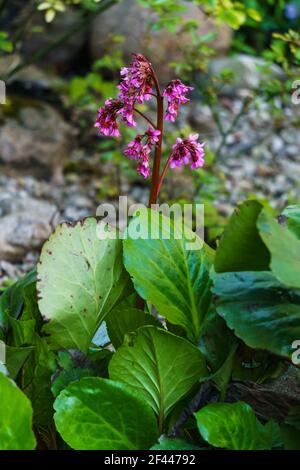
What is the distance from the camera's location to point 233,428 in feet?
4.16

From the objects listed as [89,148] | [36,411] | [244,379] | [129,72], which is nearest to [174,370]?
[244,379]

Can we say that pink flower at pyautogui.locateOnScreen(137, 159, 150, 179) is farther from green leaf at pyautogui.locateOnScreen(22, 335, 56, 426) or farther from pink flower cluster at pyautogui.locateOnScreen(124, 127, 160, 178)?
green leaf at pyautogui.locateOnScreen(22, 335, 56, 426)

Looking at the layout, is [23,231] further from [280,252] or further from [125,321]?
[280,252]

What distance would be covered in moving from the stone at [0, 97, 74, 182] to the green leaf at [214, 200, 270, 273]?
2.89m

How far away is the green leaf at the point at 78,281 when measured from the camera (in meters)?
1.43

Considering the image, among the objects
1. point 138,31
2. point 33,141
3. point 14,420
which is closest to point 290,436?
point 14,420

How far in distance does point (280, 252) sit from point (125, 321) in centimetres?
40

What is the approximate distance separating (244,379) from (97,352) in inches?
11.6

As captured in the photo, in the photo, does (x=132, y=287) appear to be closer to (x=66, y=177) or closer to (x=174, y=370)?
(x=174, y=370)

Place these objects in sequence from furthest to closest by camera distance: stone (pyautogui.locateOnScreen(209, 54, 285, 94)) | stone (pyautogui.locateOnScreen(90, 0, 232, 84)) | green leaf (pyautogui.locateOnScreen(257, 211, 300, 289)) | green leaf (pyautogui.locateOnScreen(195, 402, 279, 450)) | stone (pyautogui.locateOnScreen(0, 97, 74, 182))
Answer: stone (pyautogui.locateOnScreen(209, 54, 285, 94)), stone (pyautogui.locateOnScreen(90, 0, 232, 84)), stone (pyautogui.locateOnScreen(0, 97, 74, 182)), green leaf (pyautogui.locateOnScreen(195, 402, 279, 450)), green leaf (pyautogui.locateOnScreen(257, 211, 300, 289))

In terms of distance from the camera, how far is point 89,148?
449 cm

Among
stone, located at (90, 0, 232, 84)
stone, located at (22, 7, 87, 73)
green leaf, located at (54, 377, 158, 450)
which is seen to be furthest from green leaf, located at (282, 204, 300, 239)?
stone, located at (22, 7, 87, 73)

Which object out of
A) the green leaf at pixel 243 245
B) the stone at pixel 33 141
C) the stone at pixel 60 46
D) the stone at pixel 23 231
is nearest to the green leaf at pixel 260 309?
the green leaf at pixel 243 245

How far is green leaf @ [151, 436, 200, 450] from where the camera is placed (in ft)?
4.18
